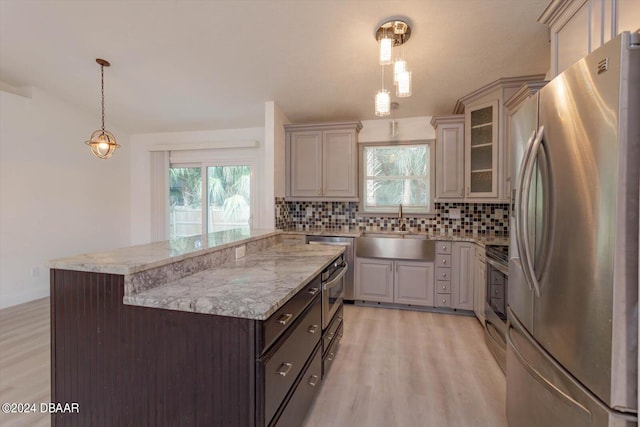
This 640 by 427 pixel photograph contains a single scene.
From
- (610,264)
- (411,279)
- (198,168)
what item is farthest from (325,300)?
(198,168)

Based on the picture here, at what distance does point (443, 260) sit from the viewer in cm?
332

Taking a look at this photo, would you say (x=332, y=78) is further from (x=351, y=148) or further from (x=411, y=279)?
(x=411, y=279)

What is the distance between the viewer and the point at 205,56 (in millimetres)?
2859

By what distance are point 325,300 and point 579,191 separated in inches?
54.8

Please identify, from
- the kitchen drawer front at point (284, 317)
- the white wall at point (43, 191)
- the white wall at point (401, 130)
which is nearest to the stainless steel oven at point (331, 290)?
the kitchen drawer front at point (284, 317)

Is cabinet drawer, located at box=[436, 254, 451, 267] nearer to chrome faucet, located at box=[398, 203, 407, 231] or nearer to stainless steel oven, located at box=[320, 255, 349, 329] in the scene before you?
chrome faucet, located at box=[398, 203, 407, 231]

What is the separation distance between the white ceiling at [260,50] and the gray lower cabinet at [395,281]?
1.96 metres

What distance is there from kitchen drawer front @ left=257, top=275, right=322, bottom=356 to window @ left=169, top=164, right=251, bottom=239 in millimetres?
3440

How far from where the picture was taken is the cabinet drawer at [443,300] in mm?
3312

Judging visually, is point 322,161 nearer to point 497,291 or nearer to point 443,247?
point 443,247

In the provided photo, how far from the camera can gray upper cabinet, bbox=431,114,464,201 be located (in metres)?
3.45

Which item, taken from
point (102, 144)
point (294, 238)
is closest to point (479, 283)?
point (294, 238)

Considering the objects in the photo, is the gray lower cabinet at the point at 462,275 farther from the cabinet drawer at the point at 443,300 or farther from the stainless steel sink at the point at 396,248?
the stainless steel sink at the point at 396,248

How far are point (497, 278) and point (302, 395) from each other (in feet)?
5.78
